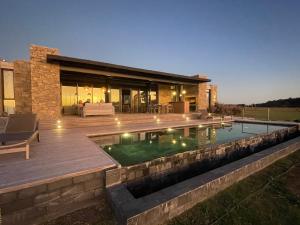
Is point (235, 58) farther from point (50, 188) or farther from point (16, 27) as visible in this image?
point (16, 27)

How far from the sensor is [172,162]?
3715 millimetres

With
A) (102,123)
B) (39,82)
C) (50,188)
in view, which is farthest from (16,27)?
(50,188)

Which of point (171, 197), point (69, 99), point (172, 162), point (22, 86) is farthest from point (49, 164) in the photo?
point (22, 86)

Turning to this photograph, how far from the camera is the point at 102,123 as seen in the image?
338 inches

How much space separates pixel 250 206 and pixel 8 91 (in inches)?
562

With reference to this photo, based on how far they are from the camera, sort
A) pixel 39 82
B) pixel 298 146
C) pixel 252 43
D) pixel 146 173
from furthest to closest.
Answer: pixel 252 43 < pixel 39 82 < pixel 298 146 < pixel 146 173

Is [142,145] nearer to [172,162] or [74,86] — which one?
[172,162]

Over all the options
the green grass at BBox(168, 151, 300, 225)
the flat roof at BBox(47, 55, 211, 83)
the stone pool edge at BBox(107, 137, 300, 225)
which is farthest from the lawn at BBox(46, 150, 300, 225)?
the flat roof at BBox(47, 55, 211, 83)

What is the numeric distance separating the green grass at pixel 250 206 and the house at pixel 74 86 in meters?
8.53

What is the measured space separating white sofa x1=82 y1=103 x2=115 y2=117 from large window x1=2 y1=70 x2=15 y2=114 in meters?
6.04

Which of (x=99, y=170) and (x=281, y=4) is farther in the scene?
(x=281, y=4)

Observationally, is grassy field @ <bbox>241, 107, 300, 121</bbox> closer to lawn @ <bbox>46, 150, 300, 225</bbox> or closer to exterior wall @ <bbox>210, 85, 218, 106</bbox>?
exterior wall @ <bbox>210, 85, 218, 106</bbox>

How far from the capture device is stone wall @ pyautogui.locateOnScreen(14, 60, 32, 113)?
1059cm

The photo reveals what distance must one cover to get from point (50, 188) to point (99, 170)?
29.5 inches
